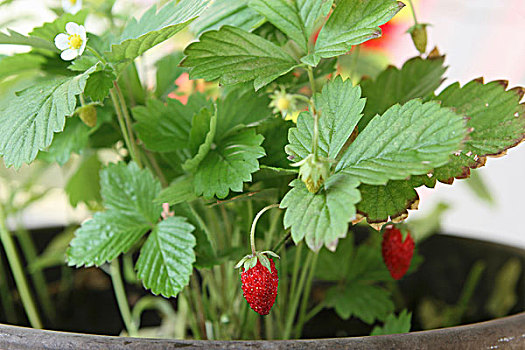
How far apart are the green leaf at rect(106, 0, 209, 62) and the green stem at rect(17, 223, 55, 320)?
1.54 ft

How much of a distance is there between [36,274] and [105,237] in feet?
1.31

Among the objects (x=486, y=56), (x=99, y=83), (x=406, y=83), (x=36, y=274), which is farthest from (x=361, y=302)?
(x=486, y=56)

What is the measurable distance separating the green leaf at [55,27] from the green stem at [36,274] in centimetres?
41

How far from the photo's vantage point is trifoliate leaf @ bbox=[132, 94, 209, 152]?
1.51ft

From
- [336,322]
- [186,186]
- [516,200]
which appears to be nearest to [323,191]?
[186,186]

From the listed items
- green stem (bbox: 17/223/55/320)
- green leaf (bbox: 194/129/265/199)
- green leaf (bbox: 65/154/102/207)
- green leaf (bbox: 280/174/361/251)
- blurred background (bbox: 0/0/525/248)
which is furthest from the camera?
blurred background (bbox: 0/0/525/248)

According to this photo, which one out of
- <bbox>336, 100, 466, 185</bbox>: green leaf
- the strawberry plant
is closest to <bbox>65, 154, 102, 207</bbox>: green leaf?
the strawberry plant

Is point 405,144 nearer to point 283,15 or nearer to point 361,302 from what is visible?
point 283,15

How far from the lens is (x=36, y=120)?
14.1 inches

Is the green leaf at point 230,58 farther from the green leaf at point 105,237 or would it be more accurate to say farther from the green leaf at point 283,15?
the green leaf at point 105,237

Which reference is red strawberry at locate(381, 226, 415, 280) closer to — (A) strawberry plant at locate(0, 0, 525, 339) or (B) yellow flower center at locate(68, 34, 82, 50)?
(A) strawberry plant at locate(0, 0, 525, 339)

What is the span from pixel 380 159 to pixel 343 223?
5 centimetres

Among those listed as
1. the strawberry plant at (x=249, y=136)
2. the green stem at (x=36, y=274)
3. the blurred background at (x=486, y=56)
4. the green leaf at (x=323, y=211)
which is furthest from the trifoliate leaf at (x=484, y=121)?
the blurred background at (x=486, y=56)

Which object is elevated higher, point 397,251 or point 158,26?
point 158,26
